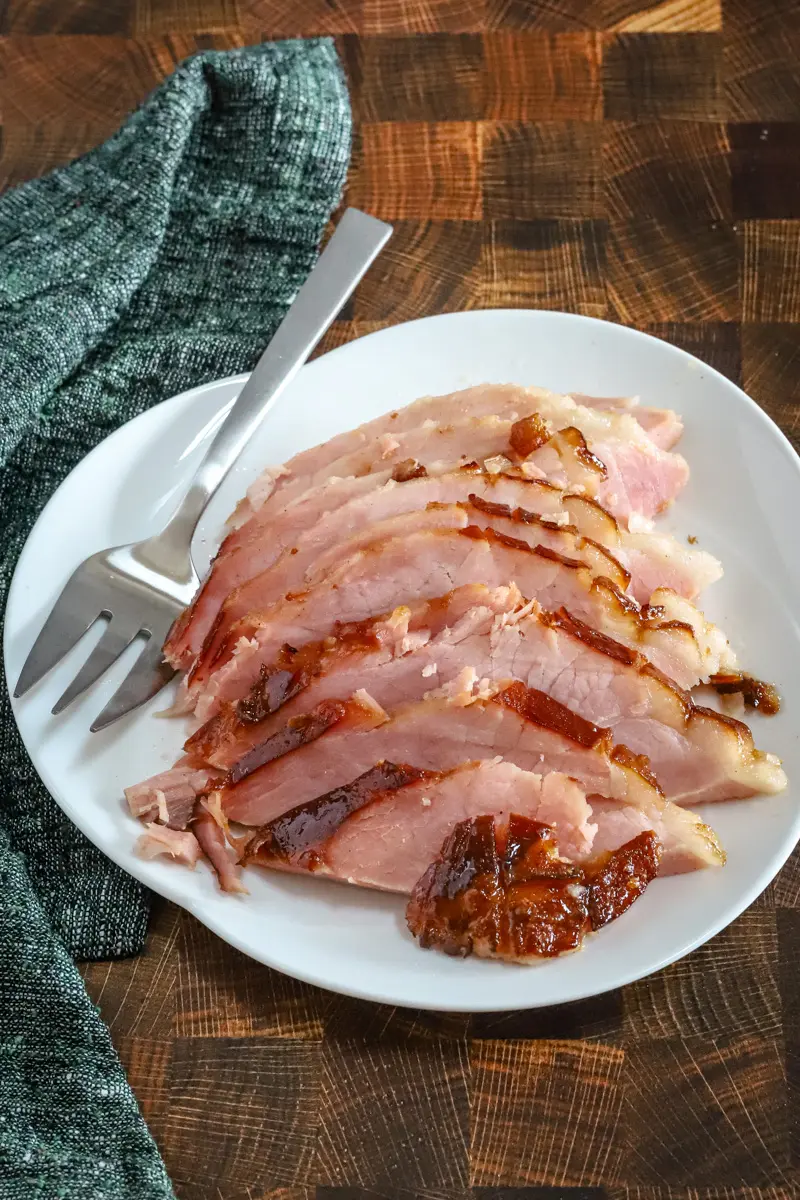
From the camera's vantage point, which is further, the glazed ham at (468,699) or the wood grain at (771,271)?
the wood grain at (771,271)

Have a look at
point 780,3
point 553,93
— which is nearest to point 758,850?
point 553,93

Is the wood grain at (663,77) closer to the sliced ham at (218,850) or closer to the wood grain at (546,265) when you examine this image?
the wood grain at (546,265)

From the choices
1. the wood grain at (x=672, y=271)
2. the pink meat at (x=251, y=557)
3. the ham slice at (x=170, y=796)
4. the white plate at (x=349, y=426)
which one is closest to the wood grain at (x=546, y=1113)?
the white plate at (x=349, y=426)

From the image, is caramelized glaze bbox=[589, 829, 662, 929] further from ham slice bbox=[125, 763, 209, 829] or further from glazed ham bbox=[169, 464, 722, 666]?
ham slice bbox=[125, 763, 209, 829]

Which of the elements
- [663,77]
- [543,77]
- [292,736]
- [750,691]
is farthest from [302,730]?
[663,77]

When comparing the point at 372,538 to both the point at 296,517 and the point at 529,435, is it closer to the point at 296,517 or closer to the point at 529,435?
the point at 296,517

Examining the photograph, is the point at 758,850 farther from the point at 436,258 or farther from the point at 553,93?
the point at 553,93
